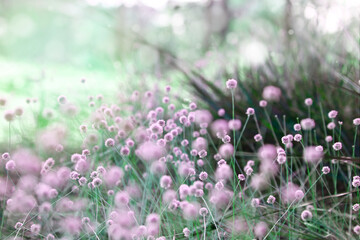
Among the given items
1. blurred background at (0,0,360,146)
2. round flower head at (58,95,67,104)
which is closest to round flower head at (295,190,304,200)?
blurred background at (0,0,360,146)

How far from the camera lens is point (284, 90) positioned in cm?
185

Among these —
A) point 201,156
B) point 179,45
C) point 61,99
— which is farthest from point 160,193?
point 179,45

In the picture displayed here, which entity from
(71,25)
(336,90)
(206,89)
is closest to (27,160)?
(206,89)

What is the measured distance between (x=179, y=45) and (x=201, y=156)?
24.7 ft

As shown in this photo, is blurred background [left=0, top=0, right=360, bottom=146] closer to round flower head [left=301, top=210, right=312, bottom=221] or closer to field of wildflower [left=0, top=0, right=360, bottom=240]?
field of wildflower [left=0, top=0, right=360, bottom=240]

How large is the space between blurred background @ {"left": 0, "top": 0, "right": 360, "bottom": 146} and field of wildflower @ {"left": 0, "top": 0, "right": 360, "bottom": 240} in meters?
0.03

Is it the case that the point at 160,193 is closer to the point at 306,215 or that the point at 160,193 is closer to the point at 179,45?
the point at 306,215

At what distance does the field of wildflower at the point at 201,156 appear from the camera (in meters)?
1.09

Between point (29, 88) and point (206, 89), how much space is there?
2.00 meters

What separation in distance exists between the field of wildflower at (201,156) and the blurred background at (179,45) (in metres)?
0.03

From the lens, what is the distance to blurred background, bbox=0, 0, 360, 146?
1981 mm

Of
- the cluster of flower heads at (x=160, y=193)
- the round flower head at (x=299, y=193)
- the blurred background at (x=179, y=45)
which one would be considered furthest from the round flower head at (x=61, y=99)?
the round flower head at (x=299, y=193)

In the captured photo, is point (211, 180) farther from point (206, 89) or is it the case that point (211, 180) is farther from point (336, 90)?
point (336, 90)

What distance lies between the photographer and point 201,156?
43.8 inches
